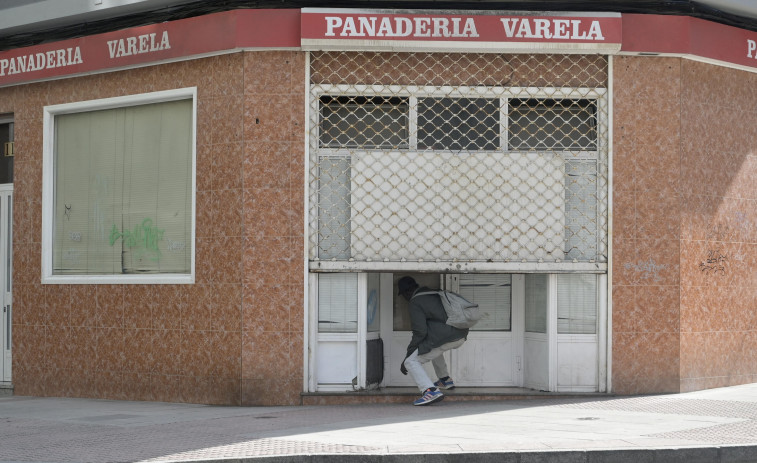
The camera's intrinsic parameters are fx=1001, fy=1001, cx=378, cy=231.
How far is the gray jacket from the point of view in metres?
11.0

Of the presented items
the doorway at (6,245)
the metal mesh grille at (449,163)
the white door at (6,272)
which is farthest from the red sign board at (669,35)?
the white door at (6,272)

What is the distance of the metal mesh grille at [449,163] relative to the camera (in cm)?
1145

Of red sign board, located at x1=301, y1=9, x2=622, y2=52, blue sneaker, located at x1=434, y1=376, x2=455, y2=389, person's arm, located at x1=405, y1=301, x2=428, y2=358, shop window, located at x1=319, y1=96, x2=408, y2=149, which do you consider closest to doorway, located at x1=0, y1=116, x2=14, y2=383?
shop window, located at x1=319, y1=96, x2=408, y2=149

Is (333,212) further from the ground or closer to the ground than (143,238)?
further from the ground

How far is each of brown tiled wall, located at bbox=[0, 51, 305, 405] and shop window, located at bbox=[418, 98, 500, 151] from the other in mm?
1421

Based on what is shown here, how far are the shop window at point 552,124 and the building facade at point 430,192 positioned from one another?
0.02 metres

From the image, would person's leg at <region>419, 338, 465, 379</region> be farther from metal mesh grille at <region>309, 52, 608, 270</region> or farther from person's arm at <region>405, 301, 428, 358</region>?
metal mesh grille at <region>309, 52, 608, 270</region>

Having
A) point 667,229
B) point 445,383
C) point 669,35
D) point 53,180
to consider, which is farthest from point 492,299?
point 53,180

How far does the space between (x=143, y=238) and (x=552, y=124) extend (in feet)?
17.0

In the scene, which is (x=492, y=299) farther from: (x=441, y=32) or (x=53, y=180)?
(x=53, y=180)

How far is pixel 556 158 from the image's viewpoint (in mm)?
11570

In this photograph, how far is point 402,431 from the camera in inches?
343

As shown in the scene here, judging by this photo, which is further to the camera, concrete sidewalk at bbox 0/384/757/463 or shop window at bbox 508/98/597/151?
shop window at bbox 508/98/597/151

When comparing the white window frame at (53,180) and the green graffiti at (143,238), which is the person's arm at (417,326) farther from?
the green graffiti at (143,238)
